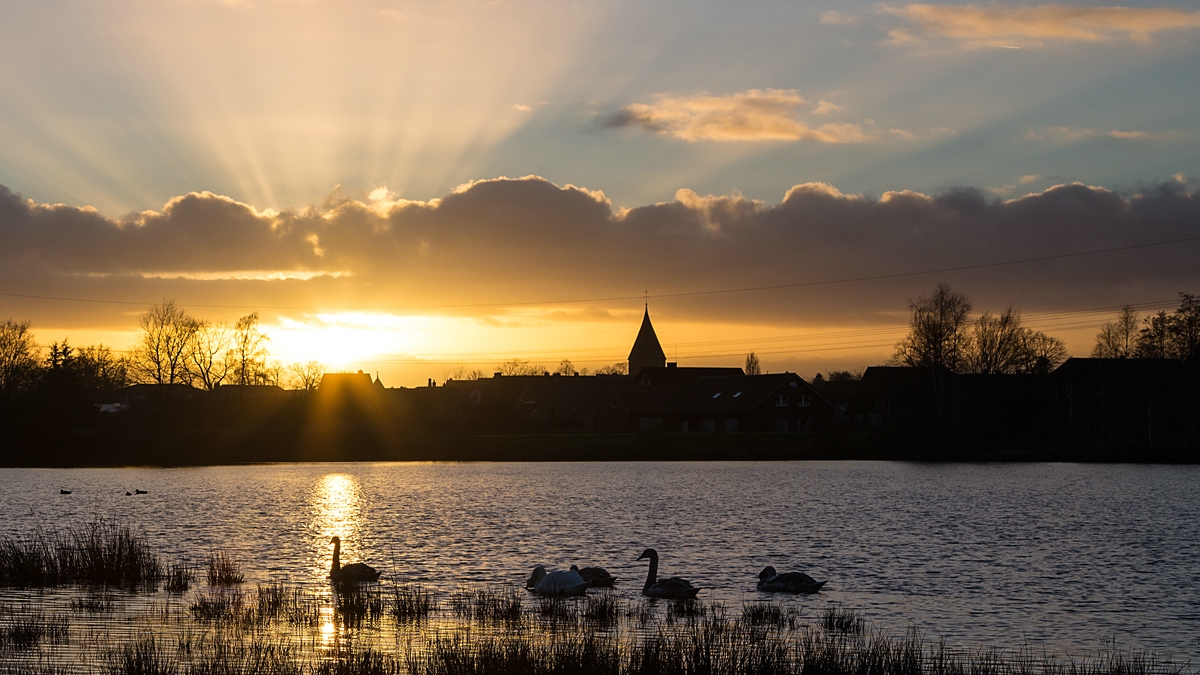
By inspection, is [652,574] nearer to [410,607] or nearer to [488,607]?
[488,607]

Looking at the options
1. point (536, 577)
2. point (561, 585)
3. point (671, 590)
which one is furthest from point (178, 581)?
point (671, 590)

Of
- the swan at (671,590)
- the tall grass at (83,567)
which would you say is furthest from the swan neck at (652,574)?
the tall grass at (83,567)

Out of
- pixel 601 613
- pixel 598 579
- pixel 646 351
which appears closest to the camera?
pixel 601 613

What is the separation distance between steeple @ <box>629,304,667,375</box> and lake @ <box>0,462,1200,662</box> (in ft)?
321

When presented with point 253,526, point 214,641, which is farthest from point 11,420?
point 214,641

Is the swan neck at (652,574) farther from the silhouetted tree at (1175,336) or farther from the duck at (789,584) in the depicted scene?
the silhouetted tree at (1175,336)

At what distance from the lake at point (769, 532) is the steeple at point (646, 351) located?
321 ft

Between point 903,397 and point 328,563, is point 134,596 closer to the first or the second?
point 328,563

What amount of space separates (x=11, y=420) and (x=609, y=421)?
62.2 meters

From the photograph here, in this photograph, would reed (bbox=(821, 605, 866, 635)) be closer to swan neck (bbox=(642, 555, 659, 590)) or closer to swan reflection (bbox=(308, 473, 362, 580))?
swan neck (bbox=(642, 555, 659, 590))

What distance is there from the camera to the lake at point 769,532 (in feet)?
67.5

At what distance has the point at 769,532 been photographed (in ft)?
111

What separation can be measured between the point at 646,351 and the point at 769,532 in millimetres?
130608

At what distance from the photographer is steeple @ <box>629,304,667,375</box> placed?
538 ft
